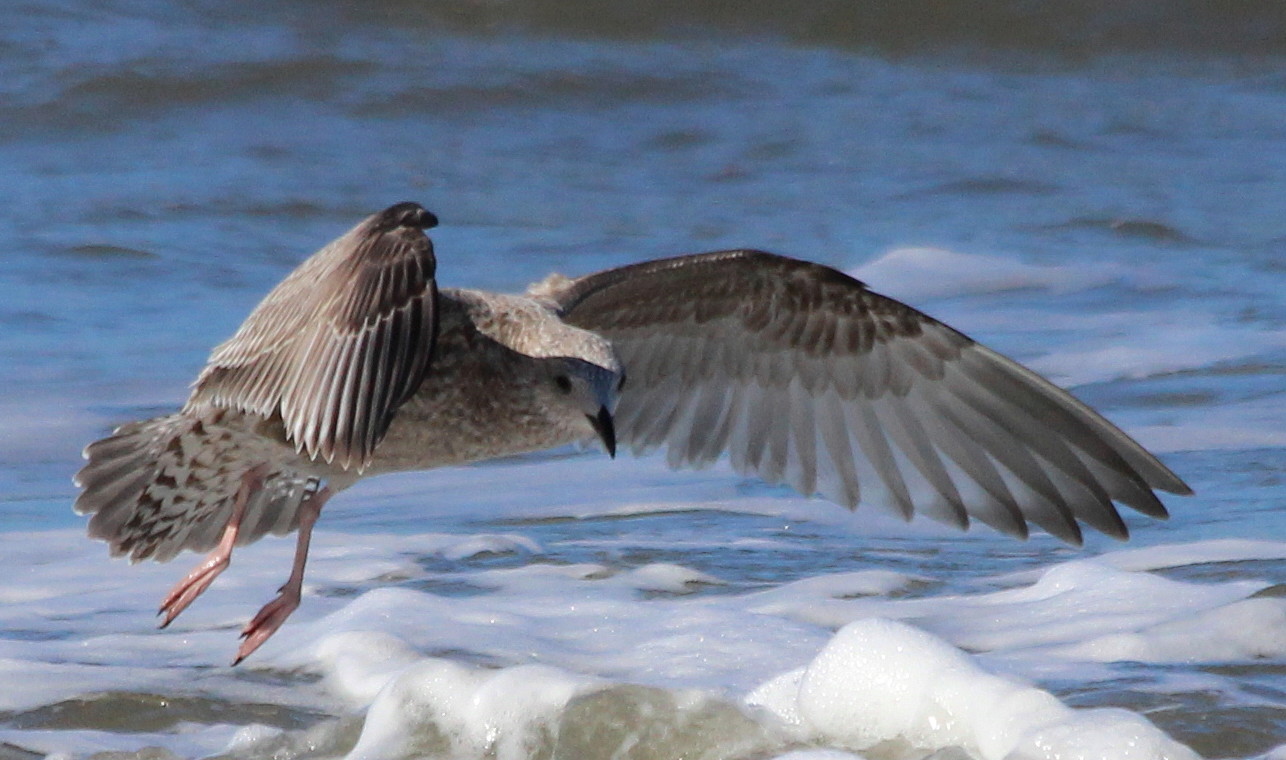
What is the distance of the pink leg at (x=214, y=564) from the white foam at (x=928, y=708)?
1221 mm

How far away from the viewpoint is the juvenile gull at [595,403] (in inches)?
146

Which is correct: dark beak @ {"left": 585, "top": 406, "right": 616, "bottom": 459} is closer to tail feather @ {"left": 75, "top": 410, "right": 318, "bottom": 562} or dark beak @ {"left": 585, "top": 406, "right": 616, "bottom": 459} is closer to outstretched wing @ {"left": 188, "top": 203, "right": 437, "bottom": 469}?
outstretched wing @ {"left": 188, "top": 203, "right": 437, "bottom": 469}

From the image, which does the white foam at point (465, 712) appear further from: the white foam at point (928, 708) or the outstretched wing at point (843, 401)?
the outstretched wing at point (843, 401)

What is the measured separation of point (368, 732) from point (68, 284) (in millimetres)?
4683

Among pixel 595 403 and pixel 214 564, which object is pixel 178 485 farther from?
pixel 595 403

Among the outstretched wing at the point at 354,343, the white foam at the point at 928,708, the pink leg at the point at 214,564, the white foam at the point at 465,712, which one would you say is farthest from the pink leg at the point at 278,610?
the white foam at the point at 928,708

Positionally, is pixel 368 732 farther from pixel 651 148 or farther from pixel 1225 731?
pixel 651 148

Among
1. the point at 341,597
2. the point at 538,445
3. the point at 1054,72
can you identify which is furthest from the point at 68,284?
the point at 1054,72

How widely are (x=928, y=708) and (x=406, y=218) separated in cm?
135

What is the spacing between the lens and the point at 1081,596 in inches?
183

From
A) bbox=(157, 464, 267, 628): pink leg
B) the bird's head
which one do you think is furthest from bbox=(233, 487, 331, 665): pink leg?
the bird's head

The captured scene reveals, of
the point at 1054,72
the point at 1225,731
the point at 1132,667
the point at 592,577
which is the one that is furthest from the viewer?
the point at 1054,72

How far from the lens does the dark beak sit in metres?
4.04

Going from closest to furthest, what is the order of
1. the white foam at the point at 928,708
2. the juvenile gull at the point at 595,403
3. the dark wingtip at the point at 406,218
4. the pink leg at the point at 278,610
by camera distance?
the white foam at the point at 928,708, the juvenile gull at the point at 595,403, the dark wingtip at the point at 406,218, the pink leg at the point at 278,610
